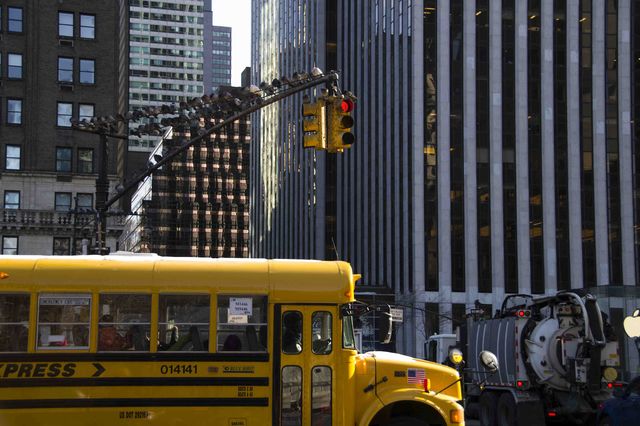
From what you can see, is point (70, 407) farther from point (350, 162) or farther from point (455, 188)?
point (350, 162)

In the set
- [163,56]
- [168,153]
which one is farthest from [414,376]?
[163,56]

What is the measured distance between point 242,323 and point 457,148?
61.7 m

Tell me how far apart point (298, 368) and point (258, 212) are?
12272cm

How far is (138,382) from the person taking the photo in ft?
37.9

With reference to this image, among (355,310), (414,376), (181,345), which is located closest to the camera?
(181,345)

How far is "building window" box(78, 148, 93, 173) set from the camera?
2194 inches

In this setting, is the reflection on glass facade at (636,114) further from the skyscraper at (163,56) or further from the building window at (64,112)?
the skyscraper at (163,56)

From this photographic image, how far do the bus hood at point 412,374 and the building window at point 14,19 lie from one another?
49.5 metres

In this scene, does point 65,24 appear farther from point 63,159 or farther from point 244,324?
point 244,324

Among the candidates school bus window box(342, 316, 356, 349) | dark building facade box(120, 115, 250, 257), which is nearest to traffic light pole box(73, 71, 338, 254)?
school bus window box(342, 316, 356, 349)

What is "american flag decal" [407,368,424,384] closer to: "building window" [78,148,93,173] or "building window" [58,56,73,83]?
"building window" [78,148,93,173]

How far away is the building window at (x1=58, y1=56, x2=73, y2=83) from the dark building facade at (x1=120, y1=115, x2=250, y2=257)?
3699 inches

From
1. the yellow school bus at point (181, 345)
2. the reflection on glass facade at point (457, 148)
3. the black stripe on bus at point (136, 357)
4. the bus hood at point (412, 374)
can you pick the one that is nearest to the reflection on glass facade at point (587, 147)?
the reflection on glass facade at point (457, 148)

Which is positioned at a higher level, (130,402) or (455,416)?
(130,402)
